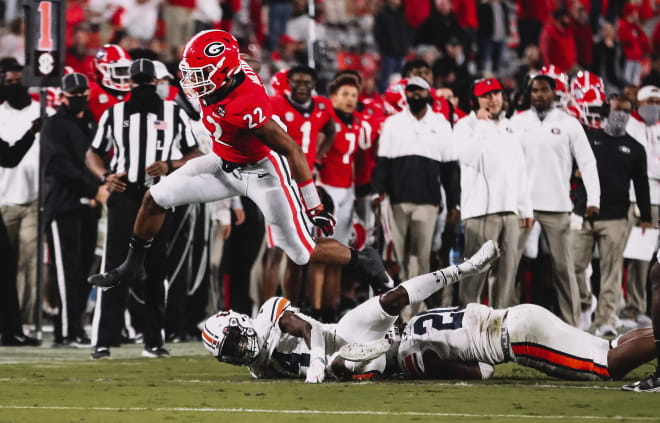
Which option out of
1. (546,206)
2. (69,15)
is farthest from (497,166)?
(69,15)

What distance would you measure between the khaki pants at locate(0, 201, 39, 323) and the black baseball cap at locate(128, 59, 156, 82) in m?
2.14

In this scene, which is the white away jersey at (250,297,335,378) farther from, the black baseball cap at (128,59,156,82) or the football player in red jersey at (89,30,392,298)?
the black baseball cap at (128,59,156,82)

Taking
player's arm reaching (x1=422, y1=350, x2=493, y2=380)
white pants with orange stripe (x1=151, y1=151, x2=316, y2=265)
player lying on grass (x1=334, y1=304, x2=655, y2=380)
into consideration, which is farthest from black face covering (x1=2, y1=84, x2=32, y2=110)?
player's arm reaching (x1=422, y1=350, x2=493, y2=380)

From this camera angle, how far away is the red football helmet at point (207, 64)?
7.54 meters

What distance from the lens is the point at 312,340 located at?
7254 millimetres

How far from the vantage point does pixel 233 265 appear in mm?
11391

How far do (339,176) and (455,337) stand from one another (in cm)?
411

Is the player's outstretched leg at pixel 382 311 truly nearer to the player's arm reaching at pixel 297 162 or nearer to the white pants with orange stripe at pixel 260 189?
the player's arm reaching at pixel 297 162

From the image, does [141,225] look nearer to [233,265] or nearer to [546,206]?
[233,265]

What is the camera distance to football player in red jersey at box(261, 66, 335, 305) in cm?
1073

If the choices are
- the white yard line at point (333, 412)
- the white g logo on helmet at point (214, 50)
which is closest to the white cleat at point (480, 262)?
the white yard line at point (333, 412)

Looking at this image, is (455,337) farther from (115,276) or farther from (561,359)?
(115,276)

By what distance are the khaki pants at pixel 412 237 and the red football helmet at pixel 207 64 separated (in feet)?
12.1

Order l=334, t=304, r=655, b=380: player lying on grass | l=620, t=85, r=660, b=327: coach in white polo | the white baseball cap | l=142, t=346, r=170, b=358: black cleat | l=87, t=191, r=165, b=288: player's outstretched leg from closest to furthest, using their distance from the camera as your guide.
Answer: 1. l=334, t=304, r=655, b=380: player lying on grass
2. l=87, t=191, r=165, b=288: player's outstretched leg
3. l=142, t=346, r=170, b=358: black cleat
4. l=620, t=85, r=660, b=327: coach in white polo
5. the white baseball cap
